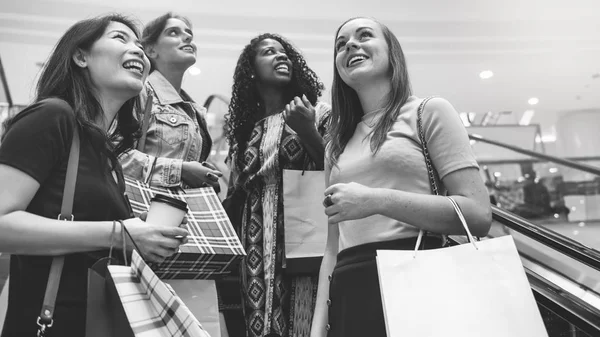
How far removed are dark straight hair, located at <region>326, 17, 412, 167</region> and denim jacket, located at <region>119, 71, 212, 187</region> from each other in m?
0.65

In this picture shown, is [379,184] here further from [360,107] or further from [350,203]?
[360,107]

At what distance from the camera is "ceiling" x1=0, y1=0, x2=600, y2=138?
331 inches

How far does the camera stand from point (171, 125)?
2.71 metres

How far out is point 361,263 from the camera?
158cm

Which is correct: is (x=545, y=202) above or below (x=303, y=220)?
below

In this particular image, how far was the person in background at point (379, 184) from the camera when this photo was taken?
4.94 feet

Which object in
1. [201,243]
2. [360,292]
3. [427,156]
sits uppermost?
[427,156]

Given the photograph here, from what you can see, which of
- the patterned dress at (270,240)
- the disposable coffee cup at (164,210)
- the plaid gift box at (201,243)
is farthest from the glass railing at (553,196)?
the disposable coffee cup at (164,210)

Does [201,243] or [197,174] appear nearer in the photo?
[201,243]

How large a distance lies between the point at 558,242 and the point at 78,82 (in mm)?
1826

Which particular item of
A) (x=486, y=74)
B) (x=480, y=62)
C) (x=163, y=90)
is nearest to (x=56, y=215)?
(x=163, y=90)

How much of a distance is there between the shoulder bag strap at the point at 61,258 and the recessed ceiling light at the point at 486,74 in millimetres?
9877

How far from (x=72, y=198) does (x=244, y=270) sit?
53.9 inches

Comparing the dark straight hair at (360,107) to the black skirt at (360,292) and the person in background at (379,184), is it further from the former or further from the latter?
the black skirt at (360,292)
